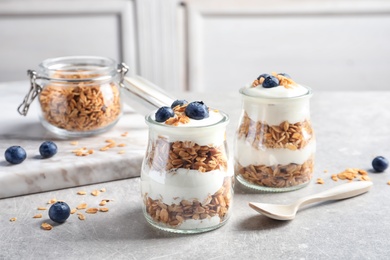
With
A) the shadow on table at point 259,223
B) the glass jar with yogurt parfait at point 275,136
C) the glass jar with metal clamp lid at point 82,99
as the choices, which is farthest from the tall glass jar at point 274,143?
the glass jar with metal clamp lid at point 82,99

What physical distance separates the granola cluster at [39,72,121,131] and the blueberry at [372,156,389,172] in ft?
2.01

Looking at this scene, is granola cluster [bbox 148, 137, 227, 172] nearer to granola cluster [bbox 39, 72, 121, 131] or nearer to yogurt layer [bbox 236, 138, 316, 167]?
yogurt layer [bbox 236, 138, 316, 167]

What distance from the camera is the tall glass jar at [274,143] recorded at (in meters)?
1.01

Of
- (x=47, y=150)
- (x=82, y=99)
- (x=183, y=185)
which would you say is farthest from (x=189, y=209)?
(x=82, y=99)

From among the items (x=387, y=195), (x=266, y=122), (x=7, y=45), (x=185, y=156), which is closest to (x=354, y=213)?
(x=387, y=195)

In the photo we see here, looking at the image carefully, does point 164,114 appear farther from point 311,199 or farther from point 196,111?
point 311,199

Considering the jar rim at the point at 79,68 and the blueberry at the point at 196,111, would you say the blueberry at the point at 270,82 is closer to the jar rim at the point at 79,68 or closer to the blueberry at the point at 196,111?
the blueberry at the point at 196,111

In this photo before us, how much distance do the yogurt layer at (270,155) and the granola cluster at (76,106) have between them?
0.41 metres

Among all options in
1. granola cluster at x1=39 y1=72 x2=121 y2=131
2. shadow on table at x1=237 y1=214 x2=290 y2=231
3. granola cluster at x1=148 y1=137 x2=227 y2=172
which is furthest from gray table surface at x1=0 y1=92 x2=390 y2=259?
granola cluster at x1=39 y1=72 x2=121 y2=131

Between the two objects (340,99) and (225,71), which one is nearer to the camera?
(340,99)

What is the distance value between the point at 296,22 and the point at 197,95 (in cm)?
117

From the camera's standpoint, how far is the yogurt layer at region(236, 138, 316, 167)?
102cm

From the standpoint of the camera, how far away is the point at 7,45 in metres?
2.63

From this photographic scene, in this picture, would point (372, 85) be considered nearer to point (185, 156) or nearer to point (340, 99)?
point (340, 99)
